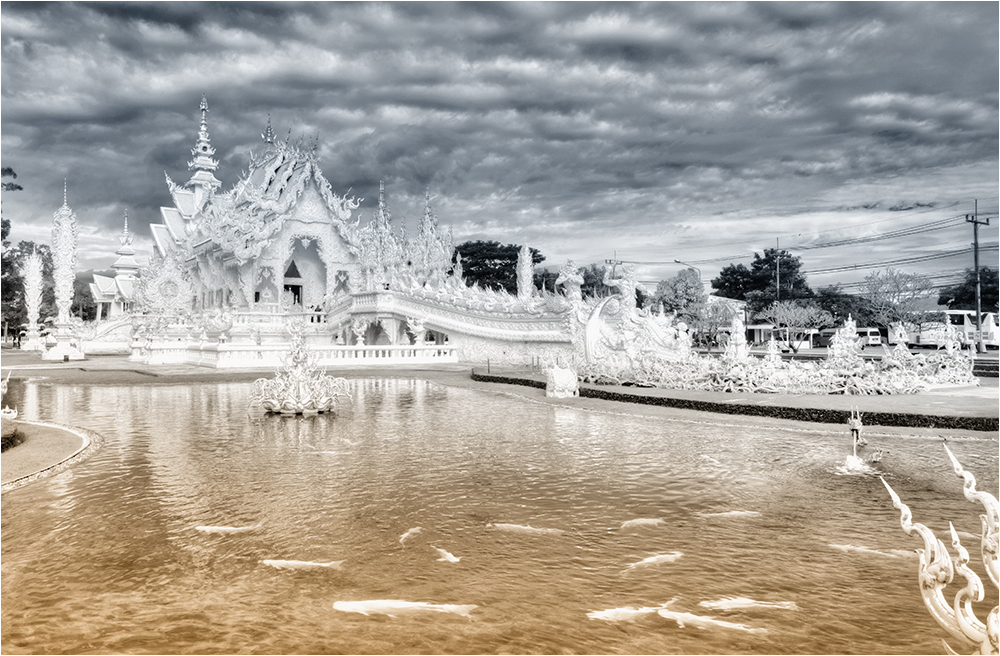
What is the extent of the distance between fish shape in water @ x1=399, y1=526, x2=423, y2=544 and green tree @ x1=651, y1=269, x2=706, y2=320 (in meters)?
39.2

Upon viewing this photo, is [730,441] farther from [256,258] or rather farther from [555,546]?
[256,258]

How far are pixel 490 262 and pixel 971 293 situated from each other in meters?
35.3

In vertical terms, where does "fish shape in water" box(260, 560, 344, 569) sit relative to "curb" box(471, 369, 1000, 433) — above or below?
below

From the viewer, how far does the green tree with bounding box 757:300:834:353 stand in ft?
136

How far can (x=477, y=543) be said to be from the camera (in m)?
5.02

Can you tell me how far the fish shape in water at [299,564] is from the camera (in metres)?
4.54

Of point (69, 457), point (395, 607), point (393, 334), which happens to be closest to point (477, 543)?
point (395, 607)

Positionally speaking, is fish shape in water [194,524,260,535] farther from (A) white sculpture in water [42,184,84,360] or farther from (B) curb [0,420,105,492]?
(A) white sculpture in water [42,184,84,360]

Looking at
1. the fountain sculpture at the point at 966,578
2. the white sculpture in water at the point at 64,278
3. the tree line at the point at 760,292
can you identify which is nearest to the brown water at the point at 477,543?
the fountain sculpture at the point at 966,578

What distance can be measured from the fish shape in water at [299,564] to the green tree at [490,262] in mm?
51782

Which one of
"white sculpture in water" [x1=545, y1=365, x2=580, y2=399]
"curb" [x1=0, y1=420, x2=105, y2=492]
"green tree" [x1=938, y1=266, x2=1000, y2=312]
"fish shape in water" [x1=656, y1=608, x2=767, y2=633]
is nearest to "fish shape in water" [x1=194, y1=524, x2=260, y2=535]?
"curb" [x1=0, y1=420, x2=105, y2=492]

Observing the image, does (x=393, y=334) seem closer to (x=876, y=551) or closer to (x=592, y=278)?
(x=876, y=551)

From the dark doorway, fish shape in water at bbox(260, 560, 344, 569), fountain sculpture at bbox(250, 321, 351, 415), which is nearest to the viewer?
fish shape in water at bbox(260, 560, 344, 569)

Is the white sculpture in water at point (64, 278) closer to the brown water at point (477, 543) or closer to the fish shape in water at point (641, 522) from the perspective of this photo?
the brown water at point (477, 543)
